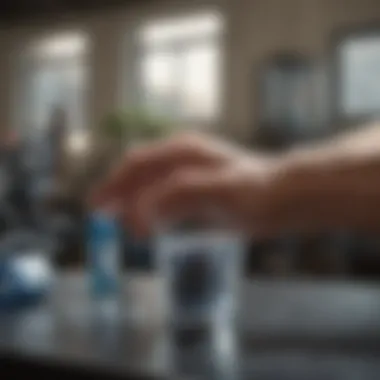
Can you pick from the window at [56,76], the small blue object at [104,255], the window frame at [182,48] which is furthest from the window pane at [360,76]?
the small blue object at [104,255]

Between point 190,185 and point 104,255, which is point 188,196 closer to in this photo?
point 190,185

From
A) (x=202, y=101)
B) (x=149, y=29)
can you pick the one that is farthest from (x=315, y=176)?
(x=149, y=29)

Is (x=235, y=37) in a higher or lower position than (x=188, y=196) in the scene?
higher

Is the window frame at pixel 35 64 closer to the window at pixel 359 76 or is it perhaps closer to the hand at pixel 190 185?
the window at pixel 359 76

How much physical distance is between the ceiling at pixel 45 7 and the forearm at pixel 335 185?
4.76 meters

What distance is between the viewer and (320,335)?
0.50 metres

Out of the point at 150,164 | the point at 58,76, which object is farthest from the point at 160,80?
the point at 150,164

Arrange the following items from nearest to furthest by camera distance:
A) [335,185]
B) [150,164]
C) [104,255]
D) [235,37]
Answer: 1. [335,185]
2. [150,164]
3. [104,255]
4. [235,37]

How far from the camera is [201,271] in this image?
577 mm

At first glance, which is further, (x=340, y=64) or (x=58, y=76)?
(x=58, y=76)

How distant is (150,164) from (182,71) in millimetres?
4833

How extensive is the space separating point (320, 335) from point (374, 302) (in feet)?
0.54

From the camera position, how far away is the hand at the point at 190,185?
1.68 feet

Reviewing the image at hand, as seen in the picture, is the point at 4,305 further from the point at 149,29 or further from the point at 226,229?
the point at 149,29
